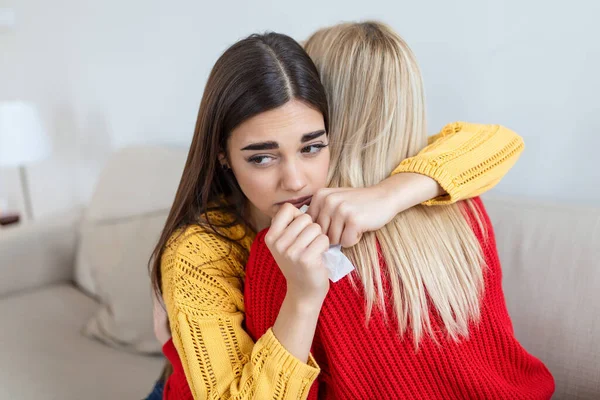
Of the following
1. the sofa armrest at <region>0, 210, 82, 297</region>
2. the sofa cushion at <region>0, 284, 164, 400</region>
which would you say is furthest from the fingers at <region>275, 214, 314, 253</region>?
the sofa armrest at <region>0, 210, 82, 297</region>

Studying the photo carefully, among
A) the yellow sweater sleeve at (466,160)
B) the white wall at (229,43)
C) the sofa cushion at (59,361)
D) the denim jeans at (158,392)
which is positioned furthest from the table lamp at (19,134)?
the yellow sweater sleeve at (466,160)

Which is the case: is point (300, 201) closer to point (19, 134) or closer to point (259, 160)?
point (259, 160)

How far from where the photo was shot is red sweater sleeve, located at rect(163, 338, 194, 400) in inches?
39.2

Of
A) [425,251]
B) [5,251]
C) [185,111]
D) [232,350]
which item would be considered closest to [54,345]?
[5,251]

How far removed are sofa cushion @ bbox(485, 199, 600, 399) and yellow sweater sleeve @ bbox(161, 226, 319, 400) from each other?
52 centimetres

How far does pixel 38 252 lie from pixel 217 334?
1422mm

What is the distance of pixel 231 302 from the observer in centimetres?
A: 93

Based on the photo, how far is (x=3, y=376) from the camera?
1.52 meters

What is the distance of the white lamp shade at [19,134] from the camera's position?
2264mm

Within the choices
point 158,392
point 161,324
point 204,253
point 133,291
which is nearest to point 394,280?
point 204,253

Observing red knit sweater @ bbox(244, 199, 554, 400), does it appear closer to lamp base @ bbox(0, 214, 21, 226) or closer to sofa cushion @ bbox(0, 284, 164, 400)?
sofa cushion @ bbox(0, 284, 164, 400)

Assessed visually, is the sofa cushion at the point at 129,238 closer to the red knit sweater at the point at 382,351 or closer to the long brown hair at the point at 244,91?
the long brown hair at the point at 244,91

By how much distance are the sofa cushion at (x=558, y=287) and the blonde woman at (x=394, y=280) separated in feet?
0.39

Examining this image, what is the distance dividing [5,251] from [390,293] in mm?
1608
